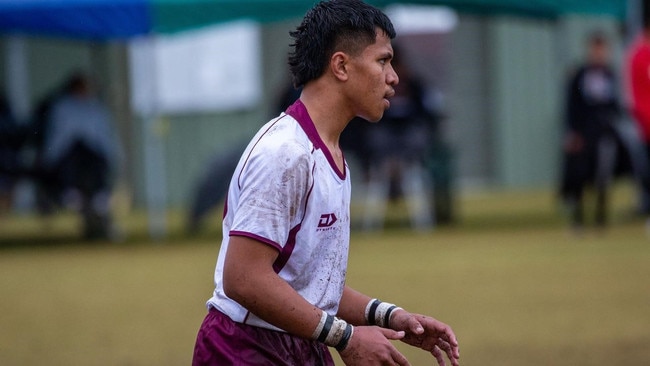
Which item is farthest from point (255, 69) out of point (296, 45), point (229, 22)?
point (296, 45)

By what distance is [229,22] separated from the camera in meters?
14.7

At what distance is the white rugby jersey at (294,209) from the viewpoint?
10.9 feet

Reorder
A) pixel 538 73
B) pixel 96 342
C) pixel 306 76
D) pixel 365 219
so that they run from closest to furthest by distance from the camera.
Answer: pixel 306 76 → pixel 96 342 → pixel 365 219 → pixel 538 73

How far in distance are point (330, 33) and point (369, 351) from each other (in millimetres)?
839

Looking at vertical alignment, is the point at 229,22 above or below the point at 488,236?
above

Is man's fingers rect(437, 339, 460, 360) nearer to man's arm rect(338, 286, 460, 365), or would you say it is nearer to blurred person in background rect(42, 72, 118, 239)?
man's arm rect(338, 286, 460, 365)

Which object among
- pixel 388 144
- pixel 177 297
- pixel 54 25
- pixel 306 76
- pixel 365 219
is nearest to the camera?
pixel 306 76

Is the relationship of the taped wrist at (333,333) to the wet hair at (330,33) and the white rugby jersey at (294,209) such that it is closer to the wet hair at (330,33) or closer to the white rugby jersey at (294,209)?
the white rugby jersey at (294,209)

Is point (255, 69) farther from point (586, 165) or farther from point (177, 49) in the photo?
point (586, 165)

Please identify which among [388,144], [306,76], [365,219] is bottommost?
[365,219]

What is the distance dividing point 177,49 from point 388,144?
27.0ft

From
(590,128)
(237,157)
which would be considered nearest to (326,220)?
(590,128)

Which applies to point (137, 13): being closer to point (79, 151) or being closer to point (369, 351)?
point (79, 151)

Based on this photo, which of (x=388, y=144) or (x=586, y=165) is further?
(x=388, y=144)
